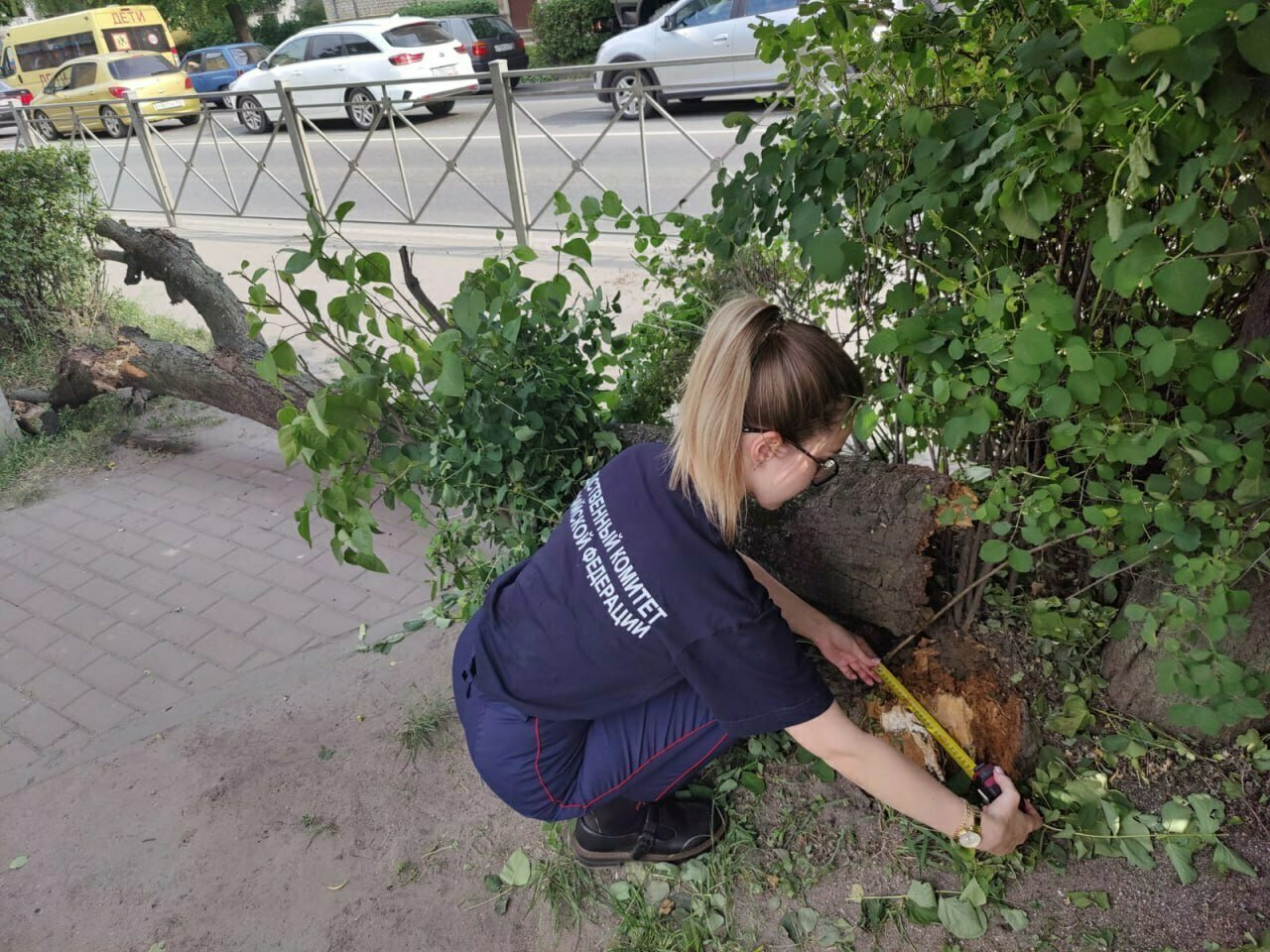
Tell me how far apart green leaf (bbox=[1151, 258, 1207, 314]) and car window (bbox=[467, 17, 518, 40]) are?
60.9ft

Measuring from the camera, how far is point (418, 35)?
47.9 ft

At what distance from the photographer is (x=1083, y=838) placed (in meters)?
1.82

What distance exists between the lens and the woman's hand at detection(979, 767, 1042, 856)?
1.71 metres

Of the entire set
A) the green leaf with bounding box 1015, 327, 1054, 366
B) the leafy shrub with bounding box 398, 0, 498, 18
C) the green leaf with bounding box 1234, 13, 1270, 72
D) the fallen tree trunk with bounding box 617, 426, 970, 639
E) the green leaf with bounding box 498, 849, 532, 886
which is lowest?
the green leaf with bounding box 498, 849, 532, 886

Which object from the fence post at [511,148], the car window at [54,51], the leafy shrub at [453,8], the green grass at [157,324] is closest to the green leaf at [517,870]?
the green grass at [157,324]

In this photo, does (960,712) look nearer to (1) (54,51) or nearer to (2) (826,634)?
(2) (826,634)

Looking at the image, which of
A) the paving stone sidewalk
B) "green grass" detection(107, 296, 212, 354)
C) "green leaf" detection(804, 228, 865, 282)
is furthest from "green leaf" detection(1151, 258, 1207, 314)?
"green grass" detection(107, 296, 212, 354)

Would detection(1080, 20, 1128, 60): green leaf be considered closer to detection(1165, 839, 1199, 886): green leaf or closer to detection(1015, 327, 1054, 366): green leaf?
detection(1015, 327, 1054, 366): green leaf

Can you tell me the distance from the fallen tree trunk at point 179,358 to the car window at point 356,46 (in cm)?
1097

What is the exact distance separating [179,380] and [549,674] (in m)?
3.24

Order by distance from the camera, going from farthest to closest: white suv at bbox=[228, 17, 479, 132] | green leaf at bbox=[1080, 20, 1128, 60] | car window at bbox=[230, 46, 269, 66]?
car window at bbox=[230, 46, 269, 66]
white suv at bbox=[228, 17, 479, 132]
green leaf at bbox=[1080, 20, 1128, 60]

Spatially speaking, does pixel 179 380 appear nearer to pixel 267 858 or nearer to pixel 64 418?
pixel 64 418

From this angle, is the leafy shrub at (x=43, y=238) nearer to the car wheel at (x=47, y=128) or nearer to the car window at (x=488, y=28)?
the car wheel at (x=47, y=128)

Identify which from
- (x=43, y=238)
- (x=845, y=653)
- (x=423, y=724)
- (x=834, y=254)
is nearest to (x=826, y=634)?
(x=845, y=653)
